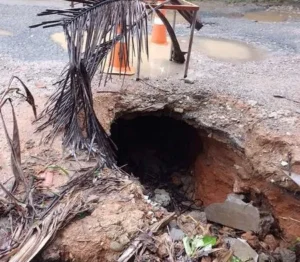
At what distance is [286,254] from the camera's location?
15.8 feet

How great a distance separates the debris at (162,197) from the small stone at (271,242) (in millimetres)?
1269

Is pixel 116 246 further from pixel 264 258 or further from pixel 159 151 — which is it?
pixel 159 151

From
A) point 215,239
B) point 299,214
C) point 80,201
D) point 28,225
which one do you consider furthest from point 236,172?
point 28,225

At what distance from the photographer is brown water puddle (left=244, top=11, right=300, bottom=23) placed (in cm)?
916

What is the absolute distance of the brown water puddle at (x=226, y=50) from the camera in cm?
668

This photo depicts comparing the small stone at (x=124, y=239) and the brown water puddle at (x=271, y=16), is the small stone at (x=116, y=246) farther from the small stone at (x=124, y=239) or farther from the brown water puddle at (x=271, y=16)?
the brown water puddle at (x=271, y=16)

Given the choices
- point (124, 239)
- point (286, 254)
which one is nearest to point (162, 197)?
point (286, 254)

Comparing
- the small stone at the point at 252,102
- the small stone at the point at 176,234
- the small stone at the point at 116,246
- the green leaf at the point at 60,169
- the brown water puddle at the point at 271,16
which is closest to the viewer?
the small stone at the point at 116,246

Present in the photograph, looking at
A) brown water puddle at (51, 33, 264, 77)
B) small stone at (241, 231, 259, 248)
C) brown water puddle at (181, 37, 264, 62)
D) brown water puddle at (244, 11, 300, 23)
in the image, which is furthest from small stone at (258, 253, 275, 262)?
brown water puddle at (244, 11, 300, 23)

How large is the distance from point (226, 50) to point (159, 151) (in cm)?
176

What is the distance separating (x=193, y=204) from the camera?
607 centimetres

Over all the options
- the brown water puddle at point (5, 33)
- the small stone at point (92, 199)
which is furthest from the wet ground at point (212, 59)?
the small stone at point (92, 199)

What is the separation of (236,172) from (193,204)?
0.89 m

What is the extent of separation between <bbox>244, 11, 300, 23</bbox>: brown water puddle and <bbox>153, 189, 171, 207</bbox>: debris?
15.0 ft
